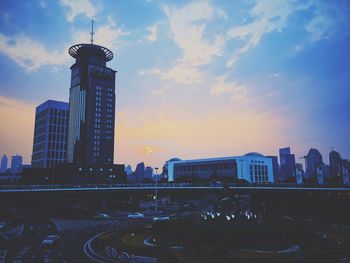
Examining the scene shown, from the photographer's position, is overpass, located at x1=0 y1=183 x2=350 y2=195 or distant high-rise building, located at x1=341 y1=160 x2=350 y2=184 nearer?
overpass, located at x1=0 y1=183 x2=350 y2=195

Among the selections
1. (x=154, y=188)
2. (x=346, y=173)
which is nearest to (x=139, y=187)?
(x=154, y=188)

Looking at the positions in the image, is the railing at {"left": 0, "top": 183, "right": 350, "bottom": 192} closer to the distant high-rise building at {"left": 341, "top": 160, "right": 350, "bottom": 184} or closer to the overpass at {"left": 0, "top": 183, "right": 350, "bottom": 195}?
the overpass at {"left": 0, "top": 183, "right": 350, "bottom": 195}

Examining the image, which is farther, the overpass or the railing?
the overpass

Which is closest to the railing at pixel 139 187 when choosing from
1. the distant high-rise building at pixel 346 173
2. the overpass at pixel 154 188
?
the overpass at pixel 154 188

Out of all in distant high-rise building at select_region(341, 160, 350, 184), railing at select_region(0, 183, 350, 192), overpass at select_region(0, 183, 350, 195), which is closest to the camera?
railing at select_region(0, 183, 350, 192)

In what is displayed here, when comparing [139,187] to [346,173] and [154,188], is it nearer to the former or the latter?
[154,188]

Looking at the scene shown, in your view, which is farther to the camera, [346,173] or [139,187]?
[139,187]

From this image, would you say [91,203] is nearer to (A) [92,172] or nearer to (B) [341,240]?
(A) [92,172]

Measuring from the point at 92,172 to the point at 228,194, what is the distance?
11928 cm

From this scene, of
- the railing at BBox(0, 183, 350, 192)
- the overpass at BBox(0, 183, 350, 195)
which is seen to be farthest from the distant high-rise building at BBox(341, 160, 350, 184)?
the railing at BBox(0, 183, 350, 192)

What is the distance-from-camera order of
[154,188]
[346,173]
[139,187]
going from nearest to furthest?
[346,173] → [139,187] → [154,188]

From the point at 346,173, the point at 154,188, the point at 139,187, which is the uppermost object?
the point at 346,173

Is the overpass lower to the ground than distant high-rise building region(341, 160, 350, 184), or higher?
lower

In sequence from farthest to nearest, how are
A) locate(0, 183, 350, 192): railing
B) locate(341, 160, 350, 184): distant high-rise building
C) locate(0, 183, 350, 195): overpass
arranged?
locate(341, 160, 350, 184): distant high-rise building → locate(0, 183, 350, 195): overpass → locate(0, 183, 350, 192): railing
